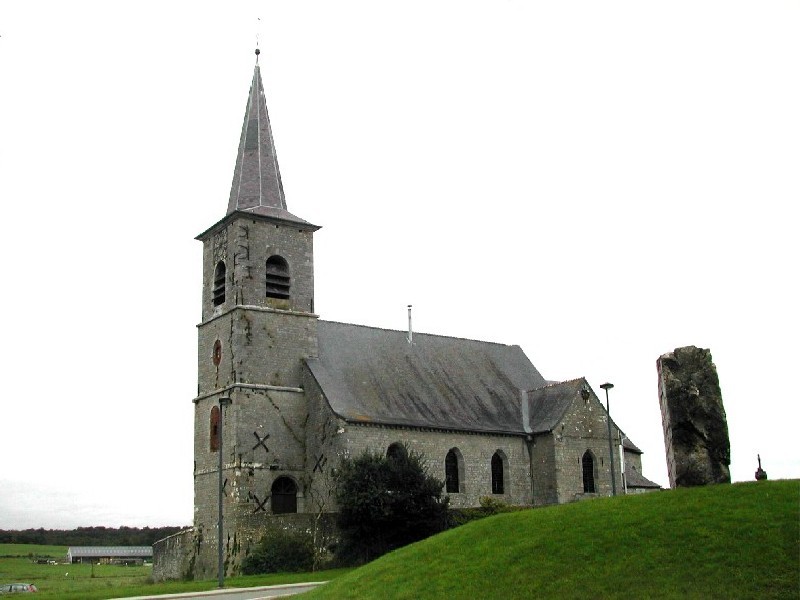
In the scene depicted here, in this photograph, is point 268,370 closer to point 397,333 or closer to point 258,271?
point 258,271

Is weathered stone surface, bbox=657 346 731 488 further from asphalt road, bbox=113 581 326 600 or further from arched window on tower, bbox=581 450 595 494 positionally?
arched window on tower, bbox=581 450 595 494

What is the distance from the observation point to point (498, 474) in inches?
1681

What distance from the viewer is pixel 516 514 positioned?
21688 millimetres

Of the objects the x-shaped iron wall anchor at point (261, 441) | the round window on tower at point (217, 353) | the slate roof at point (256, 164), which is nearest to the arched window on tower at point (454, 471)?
the x-shaped iron wall anchor at point (261, 441)

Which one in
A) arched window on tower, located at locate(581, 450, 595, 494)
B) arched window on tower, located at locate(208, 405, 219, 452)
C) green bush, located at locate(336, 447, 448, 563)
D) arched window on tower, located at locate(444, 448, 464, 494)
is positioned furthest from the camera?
arched window on tower, located at locate(581, 450, 595, 494)

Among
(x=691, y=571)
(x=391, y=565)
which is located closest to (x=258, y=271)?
(x=391, y=565)

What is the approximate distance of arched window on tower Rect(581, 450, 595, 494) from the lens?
42.7 metres

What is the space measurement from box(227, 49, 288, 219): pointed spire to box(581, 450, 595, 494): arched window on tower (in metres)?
18.6

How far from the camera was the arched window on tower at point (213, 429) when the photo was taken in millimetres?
39688

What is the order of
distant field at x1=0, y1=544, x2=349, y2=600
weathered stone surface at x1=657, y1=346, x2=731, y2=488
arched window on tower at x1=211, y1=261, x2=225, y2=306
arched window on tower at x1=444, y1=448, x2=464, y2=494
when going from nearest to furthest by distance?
weathered stone surface at x1=657, y1=346, x2=731, y2=488, distant field at x1=0, y1=544, x2=349, y2=600, arched window on tower at x1=444, y1=448, x2=464, y2=494, arched window on tower at x1=211, y1=261, x2=225, y2=306

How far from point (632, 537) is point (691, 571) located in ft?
6.23

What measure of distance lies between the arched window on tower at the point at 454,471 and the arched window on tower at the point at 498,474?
2.10 meters

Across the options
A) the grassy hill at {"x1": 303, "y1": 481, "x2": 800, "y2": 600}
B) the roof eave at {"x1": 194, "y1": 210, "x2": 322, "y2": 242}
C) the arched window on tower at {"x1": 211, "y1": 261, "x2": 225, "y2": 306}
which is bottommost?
the grassy hill at {"x1": 303, "y1": 481, "x2": 800, "y2": 600}

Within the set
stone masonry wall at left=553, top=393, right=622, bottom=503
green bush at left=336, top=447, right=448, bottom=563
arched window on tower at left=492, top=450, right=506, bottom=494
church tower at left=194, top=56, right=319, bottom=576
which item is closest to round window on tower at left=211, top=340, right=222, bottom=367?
church tower at left=194, top=56, right=319, bottom=576
